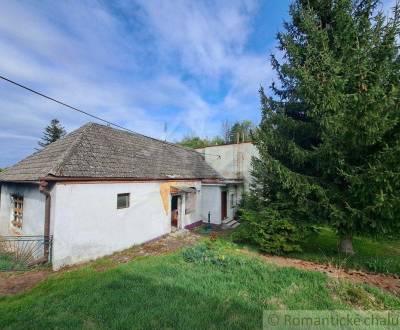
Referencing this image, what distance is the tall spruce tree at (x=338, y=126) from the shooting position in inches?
284

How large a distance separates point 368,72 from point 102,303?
10.5 meters

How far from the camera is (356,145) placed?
7.78 meters

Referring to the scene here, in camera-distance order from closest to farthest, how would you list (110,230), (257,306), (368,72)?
(257,306) → (368,72) → (110,230)

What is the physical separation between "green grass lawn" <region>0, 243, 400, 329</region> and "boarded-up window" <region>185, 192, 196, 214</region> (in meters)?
9.56

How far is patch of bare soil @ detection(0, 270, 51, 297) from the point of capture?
7031mm

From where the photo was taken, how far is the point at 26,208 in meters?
10.5

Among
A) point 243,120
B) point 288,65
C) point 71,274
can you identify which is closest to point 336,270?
point 288,65

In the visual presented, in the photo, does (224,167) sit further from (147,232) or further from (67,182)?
(67,182)

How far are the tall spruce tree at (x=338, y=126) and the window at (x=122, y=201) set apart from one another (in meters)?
6.06

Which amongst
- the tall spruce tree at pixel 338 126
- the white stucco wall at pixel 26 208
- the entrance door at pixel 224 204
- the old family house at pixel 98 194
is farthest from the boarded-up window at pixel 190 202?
the white stucco wall at pixel 26 208

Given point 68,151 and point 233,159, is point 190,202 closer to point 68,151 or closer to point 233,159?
point 233,159

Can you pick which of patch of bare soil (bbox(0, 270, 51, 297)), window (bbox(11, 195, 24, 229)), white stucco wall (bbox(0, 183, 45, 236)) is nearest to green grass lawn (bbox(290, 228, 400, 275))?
patch of bare soil (bbox(0, 270, 51, 297))

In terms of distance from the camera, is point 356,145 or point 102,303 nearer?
point 102,303

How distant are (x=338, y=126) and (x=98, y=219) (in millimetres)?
9529
